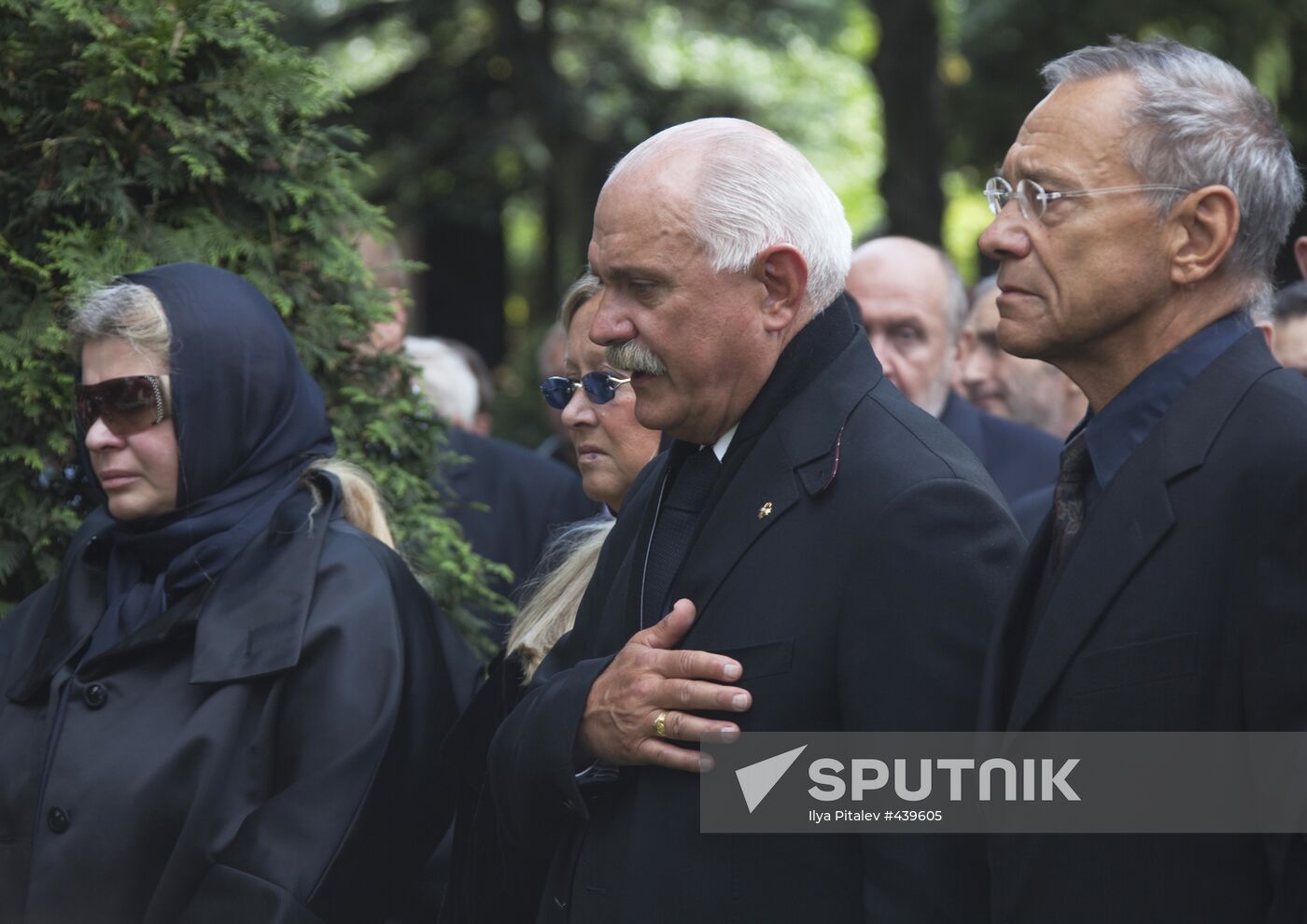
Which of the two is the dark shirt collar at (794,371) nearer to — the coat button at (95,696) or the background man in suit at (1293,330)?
the coat button at (95,696)

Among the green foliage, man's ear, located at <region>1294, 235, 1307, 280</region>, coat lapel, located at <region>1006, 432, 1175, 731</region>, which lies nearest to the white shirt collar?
coat lapel, located at <region>1006, 432, 1175, 731</region>

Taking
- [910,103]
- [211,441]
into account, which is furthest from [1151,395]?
[910,103]

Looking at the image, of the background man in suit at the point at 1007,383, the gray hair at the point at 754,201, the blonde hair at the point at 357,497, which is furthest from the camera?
the background man in suit at the point at 1007,383

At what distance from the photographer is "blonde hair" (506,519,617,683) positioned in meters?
3.65

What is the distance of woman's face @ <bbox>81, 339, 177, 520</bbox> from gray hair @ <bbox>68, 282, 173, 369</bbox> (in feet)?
0.07

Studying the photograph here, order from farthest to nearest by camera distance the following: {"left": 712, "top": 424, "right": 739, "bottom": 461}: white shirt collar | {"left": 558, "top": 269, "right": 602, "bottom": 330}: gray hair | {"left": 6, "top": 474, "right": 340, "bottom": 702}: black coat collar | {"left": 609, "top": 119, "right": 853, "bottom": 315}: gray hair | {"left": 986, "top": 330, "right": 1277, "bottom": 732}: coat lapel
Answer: {"left": 558, "top": 269, "right": 602, "bottom": 330}: gray hair → {"left": 6, "top": 474, "right": 340, "bottom": 702}: black coat collar → {"left": 712, "top": 424, "right": 739, "bottom": 461}: white shirt collar → {"left": 609, "top": 119, "right": 853, "bottom": 315}: gray hair → {"left": 986, "top": 330, "right": 1277, "bottom": 732}: coat lapel

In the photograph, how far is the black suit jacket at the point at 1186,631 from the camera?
2.16 m

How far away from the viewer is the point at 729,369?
9.35 feet

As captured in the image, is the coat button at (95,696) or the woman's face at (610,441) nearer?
the coat button at (95,696)

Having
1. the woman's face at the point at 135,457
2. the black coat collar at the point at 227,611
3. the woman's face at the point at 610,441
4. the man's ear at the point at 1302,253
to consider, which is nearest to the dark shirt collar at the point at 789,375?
the woman's face at the point at 610,441

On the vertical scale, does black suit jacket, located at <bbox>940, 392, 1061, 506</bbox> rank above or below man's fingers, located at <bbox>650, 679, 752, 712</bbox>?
below

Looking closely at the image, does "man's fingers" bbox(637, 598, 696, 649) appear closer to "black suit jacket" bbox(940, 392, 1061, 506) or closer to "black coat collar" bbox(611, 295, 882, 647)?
"black coat collar" bbox(611, 295, 882, 647)

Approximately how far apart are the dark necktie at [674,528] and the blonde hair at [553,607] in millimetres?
552

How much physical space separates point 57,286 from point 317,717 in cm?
156
